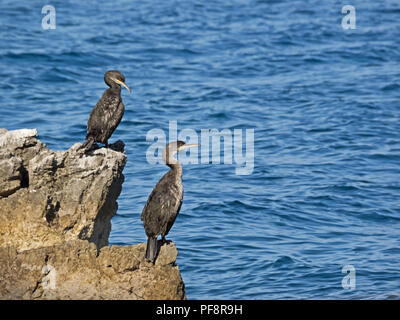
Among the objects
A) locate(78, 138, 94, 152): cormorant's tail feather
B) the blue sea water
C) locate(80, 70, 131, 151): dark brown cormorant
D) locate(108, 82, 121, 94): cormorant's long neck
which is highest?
locate(108, 82, 121, 94): cormorant's long neck

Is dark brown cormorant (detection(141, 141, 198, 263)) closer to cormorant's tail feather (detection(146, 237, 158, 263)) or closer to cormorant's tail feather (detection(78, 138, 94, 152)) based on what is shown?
cormorant's tail feather (detection(146, 237, 158, 263))

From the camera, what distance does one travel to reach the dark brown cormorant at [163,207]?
7.79 metres

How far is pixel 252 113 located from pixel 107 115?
12.3 metres

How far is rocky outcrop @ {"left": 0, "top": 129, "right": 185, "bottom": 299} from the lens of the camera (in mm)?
7418

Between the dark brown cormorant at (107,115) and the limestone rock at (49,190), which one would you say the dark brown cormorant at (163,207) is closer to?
the limestone rock at (49,190)

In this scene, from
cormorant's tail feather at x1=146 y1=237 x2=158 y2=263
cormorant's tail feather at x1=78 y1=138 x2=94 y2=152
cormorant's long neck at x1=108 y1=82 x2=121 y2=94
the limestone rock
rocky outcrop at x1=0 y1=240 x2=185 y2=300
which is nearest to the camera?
rocky outcrop at x1=0 y1=240 x2=185 y2=300

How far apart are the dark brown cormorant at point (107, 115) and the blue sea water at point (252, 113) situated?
307 centimetres

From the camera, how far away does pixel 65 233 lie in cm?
801

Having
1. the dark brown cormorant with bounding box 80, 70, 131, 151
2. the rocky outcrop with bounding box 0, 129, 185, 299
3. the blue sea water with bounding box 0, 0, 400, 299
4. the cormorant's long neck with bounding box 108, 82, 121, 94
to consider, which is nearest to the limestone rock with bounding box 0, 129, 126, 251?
the rocky outcrop with bounding box 0, 129, 185, 299

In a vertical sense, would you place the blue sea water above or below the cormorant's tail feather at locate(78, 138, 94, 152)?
below

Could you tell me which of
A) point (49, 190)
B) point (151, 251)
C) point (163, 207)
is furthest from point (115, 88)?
point (151, 251)

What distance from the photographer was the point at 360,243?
1309 centimetres

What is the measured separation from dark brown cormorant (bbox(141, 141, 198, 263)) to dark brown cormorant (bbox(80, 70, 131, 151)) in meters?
1.06

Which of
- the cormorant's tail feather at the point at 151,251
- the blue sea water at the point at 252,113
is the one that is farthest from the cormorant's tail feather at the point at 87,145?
the blue sea water at the point at 252,113
